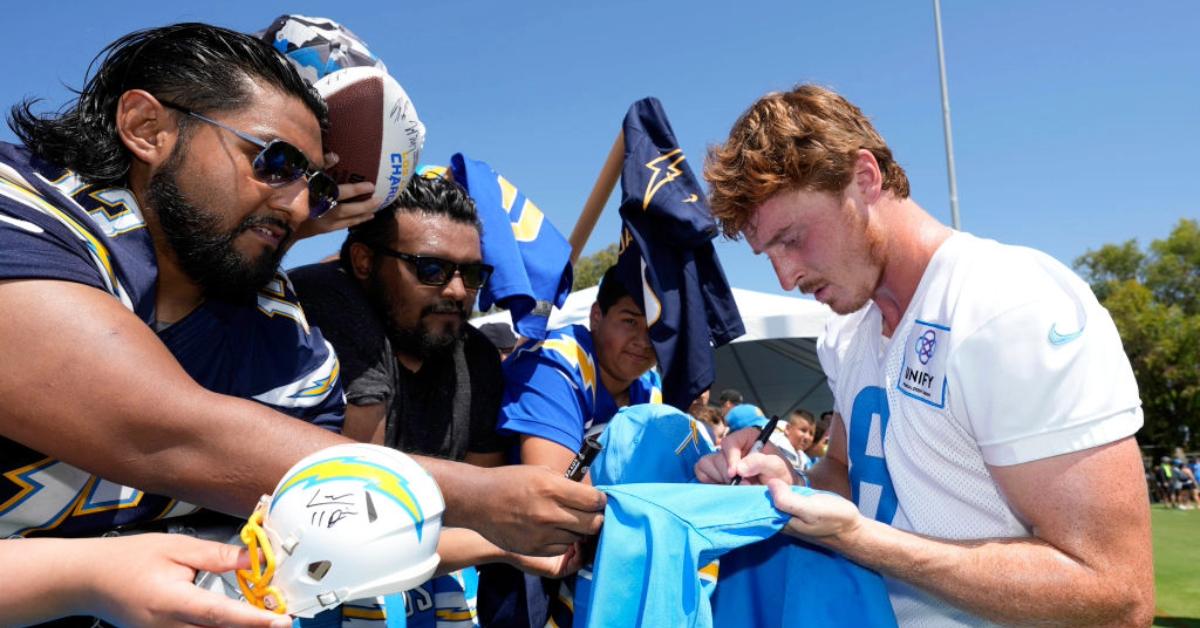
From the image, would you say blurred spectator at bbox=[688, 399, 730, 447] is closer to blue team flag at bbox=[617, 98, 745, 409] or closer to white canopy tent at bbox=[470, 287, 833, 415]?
white canopy tent at bbox=[470, 287, 833, 415]

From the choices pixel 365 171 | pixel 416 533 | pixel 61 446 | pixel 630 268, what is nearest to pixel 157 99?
pixel 365 171

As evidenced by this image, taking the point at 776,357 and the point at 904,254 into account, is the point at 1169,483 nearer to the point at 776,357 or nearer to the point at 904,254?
the point at 776,357

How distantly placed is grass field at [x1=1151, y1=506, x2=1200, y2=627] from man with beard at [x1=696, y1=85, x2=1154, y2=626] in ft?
19.9

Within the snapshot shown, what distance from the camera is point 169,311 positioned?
1.88 metres

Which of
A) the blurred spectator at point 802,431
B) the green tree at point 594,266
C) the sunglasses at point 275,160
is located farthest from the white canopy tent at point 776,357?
the green tree at point 594,266

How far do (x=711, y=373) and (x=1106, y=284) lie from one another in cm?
4129

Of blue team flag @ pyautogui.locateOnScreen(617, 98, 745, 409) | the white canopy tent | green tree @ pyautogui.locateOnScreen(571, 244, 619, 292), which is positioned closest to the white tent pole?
the white canopy tent

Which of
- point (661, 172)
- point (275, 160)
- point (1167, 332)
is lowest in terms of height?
point (1167, 332)

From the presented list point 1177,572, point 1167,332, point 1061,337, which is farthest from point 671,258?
point 1167,332

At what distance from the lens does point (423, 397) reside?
2.83m

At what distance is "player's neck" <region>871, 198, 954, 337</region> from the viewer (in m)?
2.21

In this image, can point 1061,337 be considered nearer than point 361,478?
No

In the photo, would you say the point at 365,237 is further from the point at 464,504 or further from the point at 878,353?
the point at 878,353

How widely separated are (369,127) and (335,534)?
153cm
